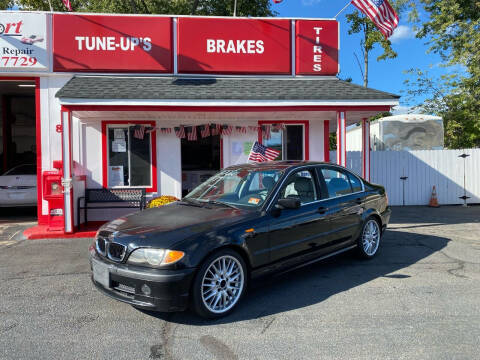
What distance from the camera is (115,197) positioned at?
9211 millimetres

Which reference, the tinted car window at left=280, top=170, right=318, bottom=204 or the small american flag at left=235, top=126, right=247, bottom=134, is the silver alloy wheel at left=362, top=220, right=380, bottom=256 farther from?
Result: the small american flag at left=235, top=126, right=247, bottom=134

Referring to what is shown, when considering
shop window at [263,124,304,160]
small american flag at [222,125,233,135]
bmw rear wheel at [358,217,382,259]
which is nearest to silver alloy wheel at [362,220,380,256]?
bmw rear wheel at [358,217,382,259]

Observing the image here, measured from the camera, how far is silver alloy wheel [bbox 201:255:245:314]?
3.58 m

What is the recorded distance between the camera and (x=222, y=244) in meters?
3.61

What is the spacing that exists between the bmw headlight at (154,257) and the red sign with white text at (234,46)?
7.00m

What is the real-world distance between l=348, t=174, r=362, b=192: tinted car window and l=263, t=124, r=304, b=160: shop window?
4419 mm

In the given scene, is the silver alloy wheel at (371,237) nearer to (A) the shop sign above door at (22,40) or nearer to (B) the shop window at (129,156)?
(B) the shop window at (129,156)

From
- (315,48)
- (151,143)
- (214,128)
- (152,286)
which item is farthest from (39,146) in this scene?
(315,48)

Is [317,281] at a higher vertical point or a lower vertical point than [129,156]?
lower

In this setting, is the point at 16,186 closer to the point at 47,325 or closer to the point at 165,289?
the point at 47,325

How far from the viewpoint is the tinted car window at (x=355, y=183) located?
5.61 metres

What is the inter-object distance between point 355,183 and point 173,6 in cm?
1665

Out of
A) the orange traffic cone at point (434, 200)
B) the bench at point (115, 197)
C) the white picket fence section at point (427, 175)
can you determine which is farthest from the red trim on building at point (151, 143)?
the orange traffic cone at point (434, 200)

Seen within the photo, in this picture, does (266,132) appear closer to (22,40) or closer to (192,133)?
(192,133)
